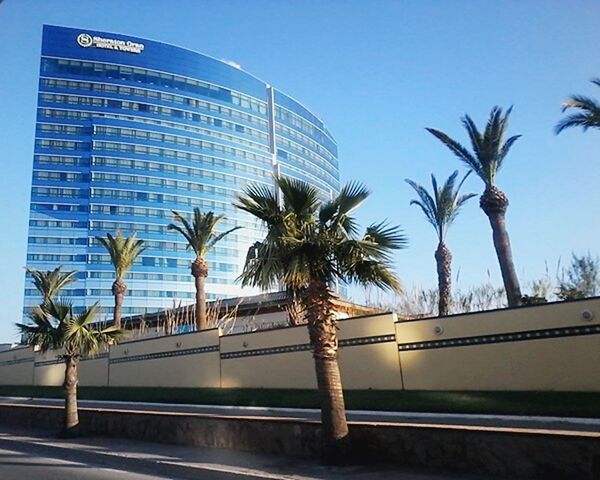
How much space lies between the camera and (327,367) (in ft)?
30.9

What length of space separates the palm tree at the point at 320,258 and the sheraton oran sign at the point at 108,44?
11885 cm

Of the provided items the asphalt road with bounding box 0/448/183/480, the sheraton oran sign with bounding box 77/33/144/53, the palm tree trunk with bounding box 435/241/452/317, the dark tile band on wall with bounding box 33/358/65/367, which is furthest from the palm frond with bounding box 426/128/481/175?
the sheraton oran sign with bounding box 77/33/144/53

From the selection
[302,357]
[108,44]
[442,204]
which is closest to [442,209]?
[442,204]

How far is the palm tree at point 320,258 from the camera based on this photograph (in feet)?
30.9

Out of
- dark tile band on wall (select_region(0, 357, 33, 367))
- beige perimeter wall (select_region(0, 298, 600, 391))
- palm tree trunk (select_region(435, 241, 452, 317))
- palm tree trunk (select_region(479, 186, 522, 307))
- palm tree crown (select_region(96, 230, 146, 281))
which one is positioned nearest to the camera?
beige perimeter wall (select_region(0, 298, 600, 391))

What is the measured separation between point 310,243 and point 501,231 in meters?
15.6

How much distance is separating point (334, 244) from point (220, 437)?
5.38 m

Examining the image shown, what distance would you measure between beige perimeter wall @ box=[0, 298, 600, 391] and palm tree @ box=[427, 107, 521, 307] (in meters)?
7.66

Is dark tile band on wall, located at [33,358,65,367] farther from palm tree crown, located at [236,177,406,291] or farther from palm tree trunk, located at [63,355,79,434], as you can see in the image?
palm tree crown, located at [236,177,406,291]

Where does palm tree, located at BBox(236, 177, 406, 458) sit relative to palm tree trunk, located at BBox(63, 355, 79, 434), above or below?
above

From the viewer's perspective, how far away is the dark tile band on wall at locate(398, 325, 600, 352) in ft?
42.7

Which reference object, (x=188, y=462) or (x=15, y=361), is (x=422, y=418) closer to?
(x=188, y=462)

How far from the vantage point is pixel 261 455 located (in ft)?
33.7

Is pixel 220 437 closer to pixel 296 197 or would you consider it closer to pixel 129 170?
pixel 296 197
